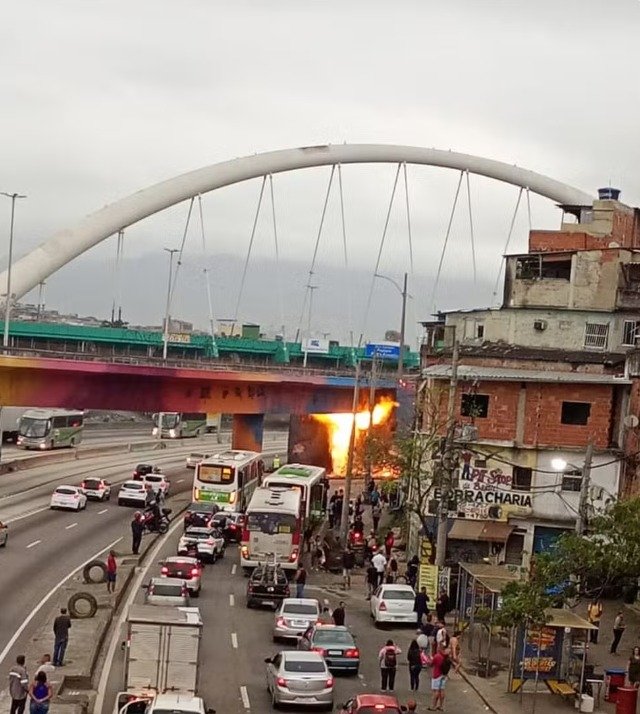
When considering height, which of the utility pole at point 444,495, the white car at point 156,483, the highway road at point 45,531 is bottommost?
the highway road at point 45,531

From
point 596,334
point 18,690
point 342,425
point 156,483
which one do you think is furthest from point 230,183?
point 18,690

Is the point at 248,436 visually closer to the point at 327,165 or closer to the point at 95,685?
the point at 327,165

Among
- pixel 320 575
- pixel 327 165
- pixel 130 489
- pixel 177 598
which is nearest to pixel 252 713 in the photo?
pixel 177 598

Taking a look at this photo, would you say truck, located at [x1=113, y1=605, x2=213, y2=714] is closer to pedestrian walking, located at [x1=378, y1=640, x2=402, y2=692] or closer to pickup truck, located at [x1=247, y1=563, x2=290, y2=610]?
pedestrian walking, located at [x1=378, y1=640, x2=402, y2=692]

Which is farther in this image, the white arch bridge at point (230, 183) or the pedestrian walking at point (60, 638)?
the white arch bridge at point (230, 183)

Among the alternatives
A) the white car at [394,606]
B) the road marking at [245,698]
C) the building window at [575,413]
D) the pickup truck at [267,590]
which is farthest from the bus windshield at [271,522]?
the road marking at [245,698]

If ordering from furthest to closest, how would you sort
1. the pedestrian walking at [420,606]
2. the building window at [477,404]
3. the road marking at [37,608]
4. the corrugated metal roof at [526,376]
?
1. the building window at [477,404]
2. the corrugated metal roof at [526,376]
3. the pedestrian walking at [420,606]
4. the road marking at [37,608]

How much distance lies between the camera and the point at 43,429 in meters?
99.3

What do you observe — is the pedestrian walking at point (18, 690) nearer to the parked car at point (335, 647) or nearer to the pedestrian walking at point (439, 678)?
the parked car at point (335, 647)

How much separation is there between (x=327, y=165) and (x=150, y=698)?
104917mm

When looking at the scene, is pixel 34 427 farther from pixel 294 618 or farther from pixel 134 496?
pixel 294 618

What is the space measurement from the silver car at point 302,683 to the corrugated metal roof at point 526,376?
964 inches

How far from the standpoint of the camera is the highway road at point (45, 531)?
4007 cm

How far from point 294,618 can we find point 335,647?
157 inches
